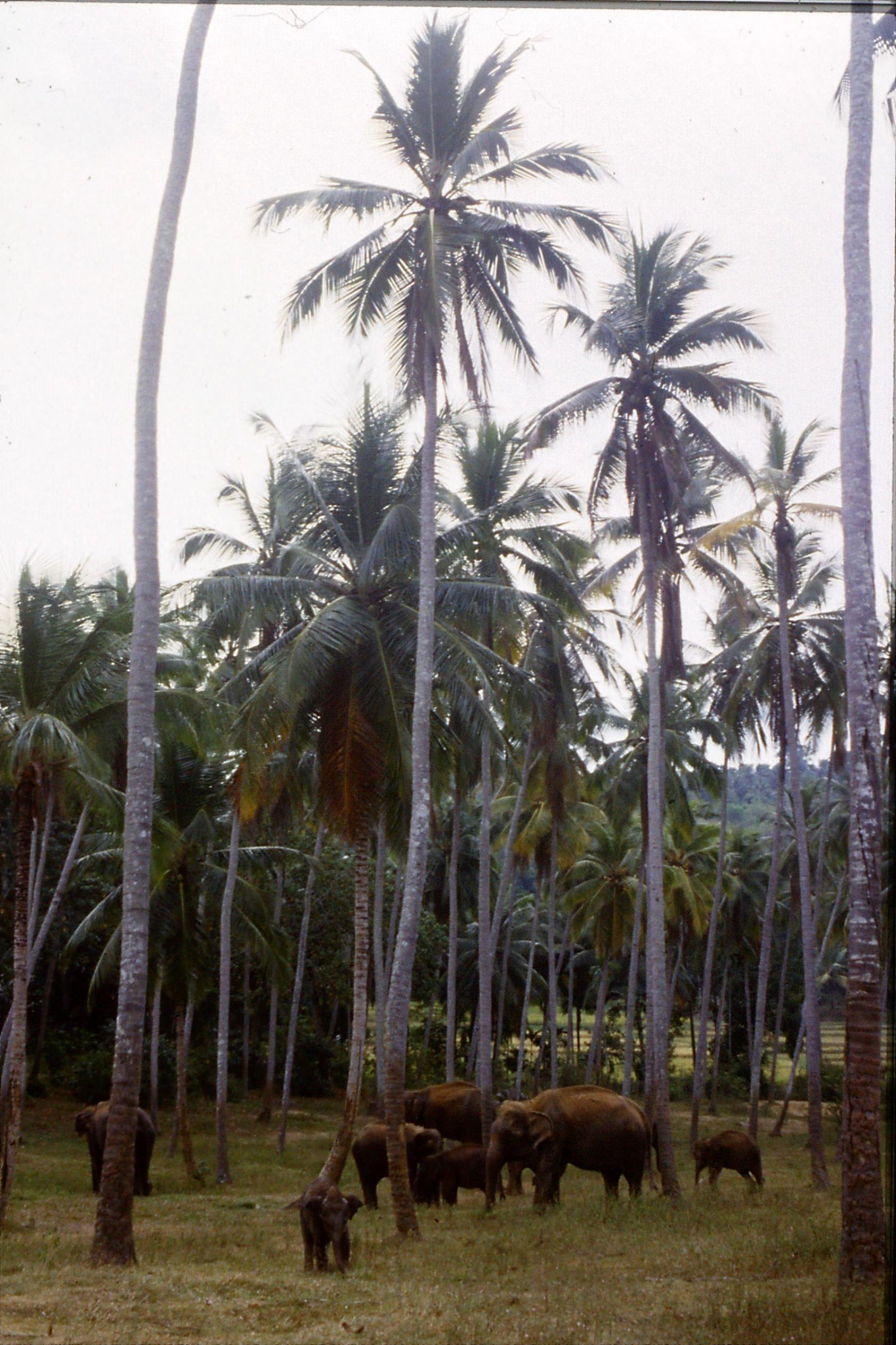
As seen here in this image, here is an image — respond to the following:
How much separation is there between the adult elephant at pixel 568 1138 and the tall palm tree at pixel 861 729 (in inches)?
339

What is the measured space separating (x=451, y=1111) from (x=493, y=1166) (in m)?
5.70

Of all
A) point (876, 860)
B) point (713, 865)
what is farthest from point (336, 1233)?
point (713, 865)

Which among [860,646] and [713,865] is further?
[713,865]

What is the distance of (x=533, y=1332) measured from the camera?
29.6 feet

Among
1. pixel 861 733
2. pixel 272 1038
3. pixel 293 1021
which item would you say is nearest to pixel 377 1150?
pixel 293 1021

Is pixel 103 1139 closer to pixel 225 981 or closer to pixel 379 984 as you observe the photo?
pixel 225 981

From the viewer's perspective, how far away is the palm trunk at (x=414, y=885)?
15875 millimetres

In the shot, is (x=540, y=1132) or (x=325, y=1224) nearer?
(x=325, y=1224)

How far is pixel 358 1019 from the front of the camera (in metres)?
19.8

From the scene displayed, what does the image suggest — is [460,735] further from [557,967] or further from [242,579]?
[557,967]

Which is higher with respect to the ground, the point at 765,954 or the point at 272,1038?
the point at 765,954

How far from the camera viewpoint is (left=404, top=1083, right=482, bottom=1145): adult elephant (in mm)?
24125

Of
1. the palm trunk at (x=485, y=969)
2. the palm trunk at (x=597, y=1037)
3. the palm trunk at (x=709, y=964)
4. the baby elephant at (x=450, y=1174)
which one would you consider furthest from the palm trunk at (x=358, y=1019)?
the palm trunk at (x=597, y=1037)

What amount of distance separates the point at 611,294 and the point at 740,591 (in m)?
6.02
